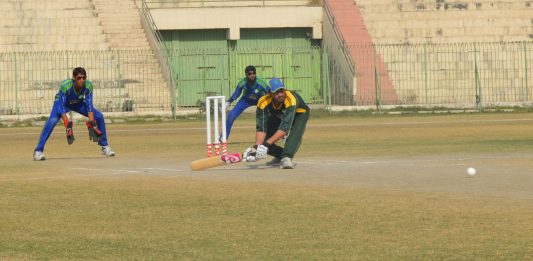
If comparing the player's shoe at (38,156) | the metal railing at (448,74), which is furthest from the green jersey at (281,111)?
the metal railing at (448,74)

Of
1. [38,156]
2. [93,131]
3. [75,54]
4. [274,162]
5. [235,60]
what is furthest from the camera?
[235,60]

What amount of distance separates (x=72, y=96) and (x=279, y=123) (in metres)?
5.26

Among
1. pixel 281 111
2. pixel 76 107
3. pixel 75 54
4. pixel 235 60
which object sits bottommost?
pixel 281 111

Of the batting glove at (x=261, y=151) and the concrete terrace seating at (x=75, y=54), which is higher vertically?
the concrete terrace seating at (x=75, y=54)

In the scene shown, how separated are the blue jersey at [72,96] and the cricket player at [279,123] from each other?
4.78m

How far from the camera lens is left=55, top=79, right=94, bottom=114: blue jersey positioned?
24219 millimetres

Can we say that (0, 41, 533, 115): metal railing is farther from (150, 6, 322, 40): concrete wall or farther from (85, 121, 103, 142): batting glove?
(85, 121, 103, 142): batting glove

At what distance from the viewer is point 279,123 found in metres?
20.8

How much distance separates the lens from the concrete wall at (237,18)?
4872 centimetres

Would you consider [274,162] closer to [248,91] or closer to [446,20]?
[248,91]

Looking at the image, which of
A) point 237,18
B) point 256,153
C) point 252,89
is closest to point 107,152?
point 252,89

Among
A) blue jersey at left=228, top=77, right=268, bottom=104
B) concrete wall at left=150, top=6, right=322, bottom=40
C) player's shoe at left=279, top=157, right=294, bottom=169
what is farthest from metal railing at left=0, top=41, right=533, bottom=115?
player's shoe at left=279, top=157, right=294, bottom=169

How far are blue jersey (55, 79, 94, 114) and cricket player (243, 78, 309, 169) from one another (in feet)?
15.7

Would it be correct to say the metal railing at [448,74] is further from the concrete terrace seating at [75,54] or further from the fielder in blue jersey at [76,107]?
the fielder in blue jersey at [76,107]
